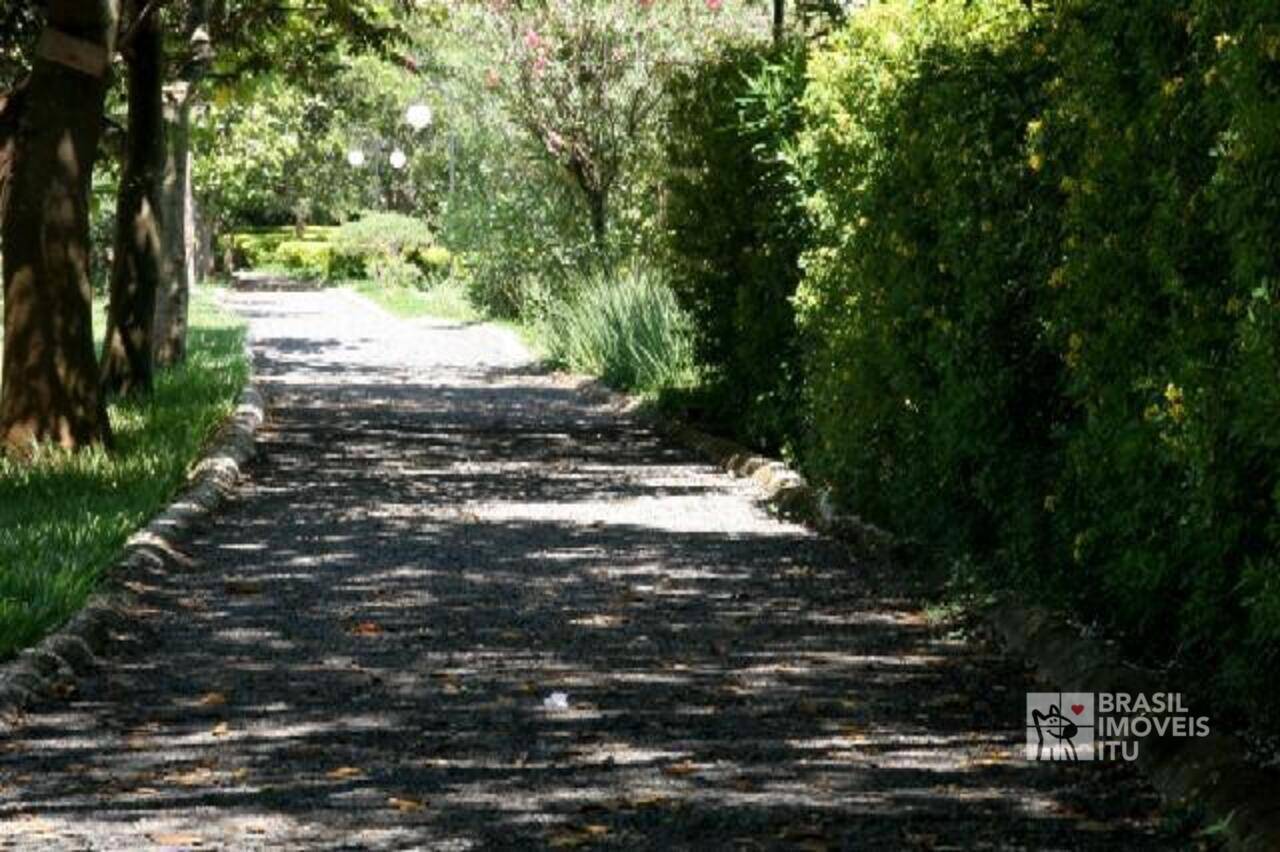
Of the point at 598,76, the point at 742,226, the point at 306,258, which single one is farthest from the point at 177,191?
the point at 306,258

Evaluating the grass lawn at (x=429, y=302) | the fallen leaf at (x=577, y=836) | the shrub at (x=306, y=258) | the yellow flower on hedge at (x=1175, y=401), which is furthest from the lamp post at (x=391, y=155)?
the fallen leaf at (x=577, y=836)

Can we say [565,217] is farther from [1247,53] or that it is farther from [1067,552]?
[1247,53]

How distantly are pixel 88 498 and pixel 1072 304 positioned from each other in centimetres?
646

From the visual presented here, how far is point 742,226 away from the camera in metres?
16.9

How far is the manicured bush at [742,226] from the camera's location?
15.4m

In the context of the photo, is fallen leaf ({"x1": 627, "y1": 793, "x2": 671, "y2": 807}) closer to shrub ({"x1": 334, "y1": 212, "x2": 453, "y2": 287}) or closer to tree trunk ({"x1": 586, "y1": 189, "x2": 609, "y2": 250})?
tree trunk ({"x1": 586, "y1": 189, "x2": 609, "y2": 250})

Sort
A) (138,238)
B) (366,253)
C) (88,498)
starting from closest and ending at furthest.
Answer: (88,498), (138,238), (366,253)

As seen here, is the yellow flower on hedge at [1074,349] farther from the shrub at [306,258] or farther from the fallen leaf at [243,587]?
the shrub at [306,258]

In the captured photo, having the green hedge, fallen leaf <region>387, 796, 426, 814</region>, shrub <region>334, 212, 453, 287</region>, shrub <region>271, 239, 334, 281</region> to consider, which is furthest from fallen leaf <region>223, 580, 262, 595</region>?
shrub <region>271, 239, 334, 281</region>

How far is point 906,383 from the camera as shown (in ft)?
35.3

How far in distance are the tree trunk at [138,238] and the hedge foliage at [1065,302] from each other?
6961 millimetres

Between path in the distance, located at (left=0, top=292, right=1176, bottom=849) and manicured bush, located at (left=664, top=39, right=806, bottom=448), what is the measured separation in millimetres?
1703

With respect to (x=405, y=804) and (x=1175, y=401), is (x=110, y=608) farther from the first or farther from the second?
(x=1175, y=401)

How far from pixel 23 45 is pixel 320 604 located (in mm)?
10956
